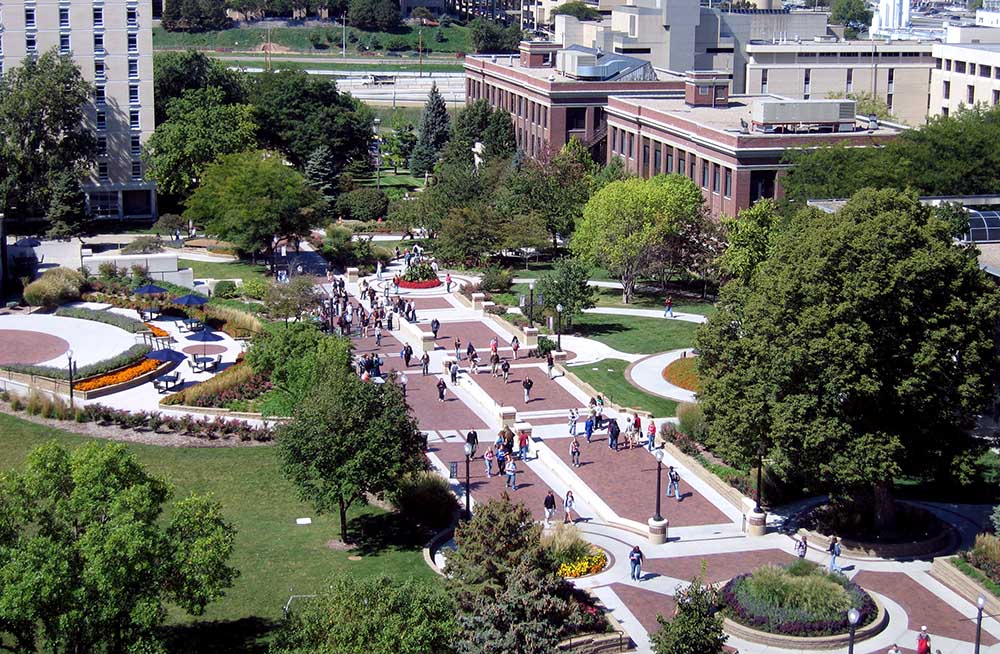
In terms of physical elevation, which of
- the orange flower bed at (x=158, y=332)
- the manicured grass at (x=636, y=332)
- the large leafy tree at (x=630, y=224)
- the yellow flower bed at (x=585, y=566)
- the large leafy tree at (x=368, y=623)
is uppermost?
the large leafy tree at (x=630, y=224)

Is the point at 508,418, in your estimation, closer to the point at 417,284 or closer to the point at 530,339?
the point at 530,339

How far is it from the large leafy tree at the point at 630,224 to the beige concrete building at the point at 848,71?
4390 cm

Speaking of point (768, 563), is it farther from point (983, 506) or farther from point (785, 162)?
point (785, 162)

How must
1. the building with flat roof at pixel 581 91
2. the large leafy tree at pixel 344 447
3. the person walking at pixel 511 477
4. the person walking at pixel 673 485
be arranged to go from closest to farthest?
the large leafy tree at pixel 344 447 → the person walking at pixel 673 485 → the person walking at pixel 511 477 → the building with flat roof at pixel 581 91

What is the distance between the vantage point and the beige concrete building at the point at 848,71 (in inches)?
4889

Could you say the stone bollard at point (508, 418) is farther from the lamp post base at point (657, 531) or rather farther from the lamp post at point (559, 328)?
the lamp post base at point (657, 531)

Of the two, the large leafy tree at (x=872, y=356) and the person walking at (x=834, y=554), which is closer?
the person walking at (x=834, y=554)

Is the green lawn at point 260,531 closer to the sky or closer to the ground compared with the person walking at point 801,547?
closer to the ground

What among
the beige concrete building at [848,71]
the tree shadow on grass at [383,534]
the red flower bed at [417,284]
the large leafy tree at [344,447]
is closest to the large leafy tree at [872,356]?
the tree shadow on grass at [383,534]

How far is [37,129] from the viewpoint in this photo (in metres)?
98.8

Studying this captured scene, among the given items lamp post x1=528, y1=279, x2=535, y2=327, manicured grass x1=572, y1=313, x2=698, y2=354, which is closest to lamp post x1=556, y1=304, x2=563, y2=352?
lamp post x1=528, y1=279, x2=535, y2=327

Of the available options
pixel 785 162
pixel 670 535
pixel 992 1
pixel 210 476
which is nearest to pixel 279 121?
pixel 785 162

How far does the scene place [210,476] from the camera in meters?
54.3

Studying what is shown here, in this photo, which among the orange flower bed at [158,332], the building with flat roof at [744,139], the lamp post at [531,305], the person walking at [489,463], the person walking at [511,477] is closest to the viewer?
the person walking at [511,477]
